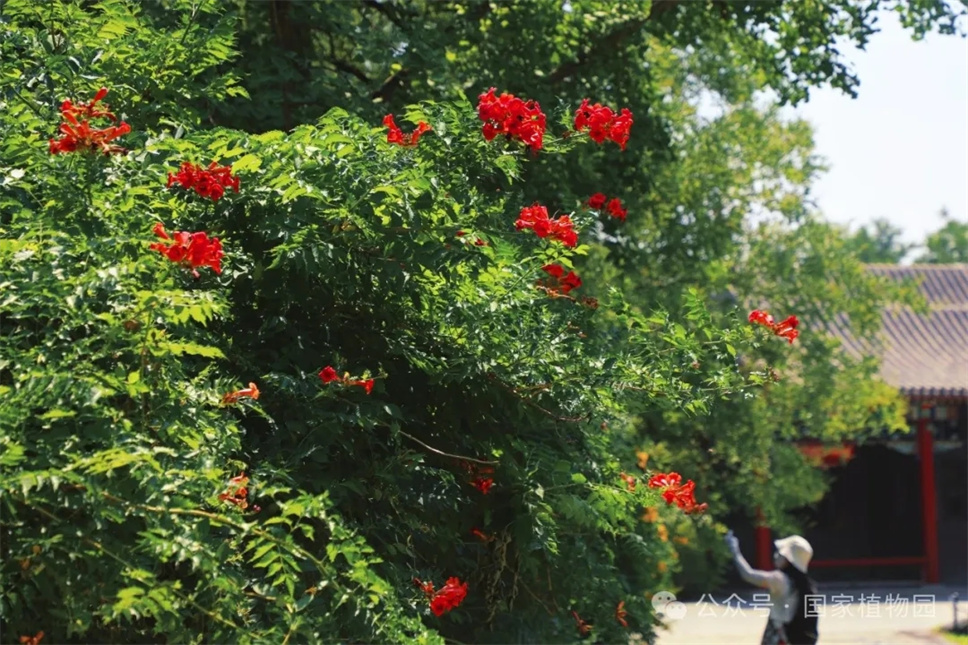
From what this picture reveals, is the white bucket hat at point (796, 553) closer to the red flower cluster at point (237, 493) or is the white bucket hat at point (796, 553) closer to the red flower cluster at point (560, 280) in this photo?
the red flower cluster at point (560, 280)

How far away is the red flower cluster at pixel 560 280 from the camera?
155 inches

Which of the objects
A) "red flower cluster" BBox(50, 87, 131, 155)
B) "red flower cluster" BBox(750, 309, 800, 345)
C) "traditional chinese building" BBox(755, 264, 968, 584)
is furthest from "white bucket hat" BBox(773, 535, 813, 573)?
"traditional chinese building" BBox(755, 264, 968, 584)

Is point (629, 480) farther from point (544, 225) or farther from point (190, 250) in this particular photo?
point (190, 250)

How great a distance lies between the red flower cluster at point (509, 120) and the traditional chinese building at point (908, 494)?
13.9 metres

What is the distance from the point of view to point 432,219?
3.32 m

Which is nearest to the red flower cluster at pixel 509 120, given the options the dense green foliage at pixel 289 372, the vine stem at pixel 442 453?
the dense green foliage at pixel 289 372

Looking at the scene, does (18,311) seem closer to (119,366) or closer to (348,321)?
(119,366)

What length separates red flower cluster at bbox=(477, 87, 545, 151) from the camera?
133 inches

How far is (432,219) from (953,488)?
15999 mm

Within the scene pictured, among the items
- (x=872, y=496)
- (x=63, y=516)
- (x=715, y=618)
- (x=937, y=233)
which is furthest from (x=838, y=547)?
(x=937, y=233)

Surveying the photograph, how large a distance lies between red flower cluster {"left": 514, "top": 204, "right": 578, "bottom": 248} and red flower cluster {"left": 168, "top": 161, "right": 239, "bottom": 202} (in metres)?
0.83

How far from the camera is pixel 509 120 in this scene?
3387 mm

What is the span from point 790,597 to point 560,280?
3458mm

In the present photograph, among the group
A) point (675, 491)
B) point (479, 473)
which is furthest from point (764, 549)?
point (479, 473)
